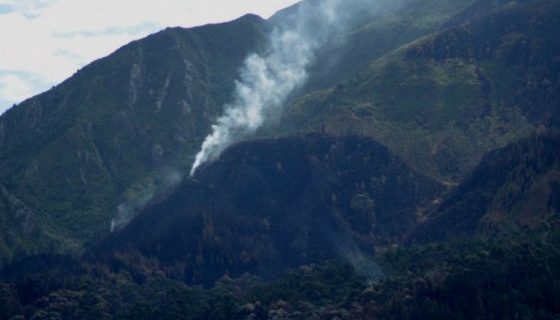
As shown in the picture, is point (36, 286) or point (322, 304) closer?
point (322, 304)

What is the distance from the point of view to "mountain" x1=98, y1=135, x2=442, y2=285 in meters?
173

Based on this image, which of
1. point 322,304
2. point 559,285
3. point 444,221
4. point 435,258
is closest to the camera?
point 559,285

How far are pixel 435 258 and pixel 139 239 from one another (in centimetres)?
7190

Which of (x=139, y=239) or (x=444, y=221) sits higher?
(x=139, y=239)

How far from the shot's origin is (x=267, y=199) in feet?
642

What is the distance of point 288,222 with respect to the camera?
610 feet

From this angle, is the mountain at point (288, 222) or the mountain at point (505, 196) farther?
the mountain at point (288, 222)

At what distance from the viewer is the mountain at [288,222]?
17338 centimetres

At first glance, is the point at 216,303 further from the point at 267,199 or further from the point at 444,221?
the point at 267,199

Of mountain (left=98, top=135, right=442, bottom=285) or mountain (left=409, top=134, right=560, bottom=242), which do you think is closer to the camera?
mountain (left=409, top=134, right=560, bottom=242)

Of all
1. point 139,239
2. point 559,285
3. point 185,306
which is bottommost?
point 559,285

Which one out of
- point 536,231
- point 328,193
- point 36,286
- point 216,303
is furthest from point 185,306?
point 328,193

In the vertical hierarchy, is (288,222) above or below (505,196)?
above

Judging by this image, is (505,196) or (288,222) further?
(288,222)
